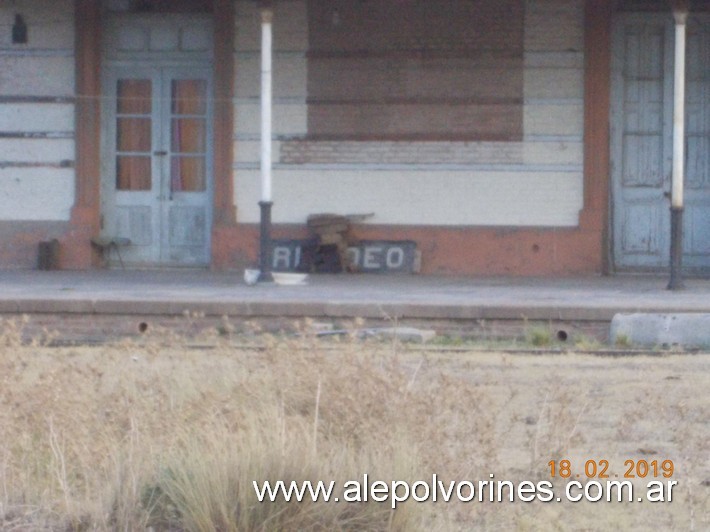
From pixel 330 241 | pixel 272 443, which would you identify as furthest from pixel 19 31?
pixel 272 443

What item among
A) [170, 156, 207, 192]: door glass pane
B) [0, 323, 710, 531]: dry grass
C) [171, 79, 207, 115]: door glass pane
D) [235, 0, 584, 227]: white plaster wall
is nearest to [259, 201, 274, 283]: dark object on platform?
[235, 0, 584, 227]: white plaster wall

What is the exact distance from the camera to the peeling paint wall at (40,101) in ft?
56.4

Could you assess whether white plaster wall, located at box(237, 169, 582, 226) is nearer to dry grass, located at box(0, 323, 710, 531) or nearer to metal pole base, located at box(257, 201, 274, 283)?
metal pole base, located at box(257, 201, 274, 283)

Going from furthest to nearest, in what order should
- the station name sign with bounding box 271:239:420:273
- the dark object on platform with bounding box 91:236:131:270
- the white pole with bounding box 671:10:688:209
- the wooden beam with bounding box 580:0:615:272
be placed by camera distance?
1. the dark object on platform with bounding box 91:236:131:270
2. the station name sign with bounding box 271:239:420:273
3. the wooden beam with bounding box 580:0:615:272
4. the white pole with bounding box 671:10:688:209

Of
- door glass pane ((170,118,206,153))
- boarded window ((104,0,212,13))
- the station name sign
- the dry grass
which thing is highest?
boarded window ((104,0,212,13))

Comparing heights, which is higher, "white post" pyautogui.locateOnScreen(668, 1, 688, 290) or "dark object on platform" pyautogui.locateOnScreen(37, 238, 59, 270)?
"white post" pyautogui.locateOnScreen(668, 1, 688, 290)

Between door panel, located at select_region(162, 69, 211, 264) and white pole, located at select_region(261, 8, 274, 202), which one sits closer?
white pole, located at select_region(261, 8, 274, 202)

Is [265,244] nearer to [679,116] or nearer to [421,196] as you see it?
[421,196]

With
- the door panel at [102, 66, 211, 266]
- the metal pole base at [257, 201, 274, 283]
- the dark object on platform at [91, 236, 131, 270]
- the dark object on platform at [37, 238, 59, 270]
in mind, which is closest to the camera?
the metal pole base at [257, 201, 274, 283]

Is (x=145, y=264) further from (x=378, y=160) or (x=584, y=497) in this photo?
(x=584, y=497)

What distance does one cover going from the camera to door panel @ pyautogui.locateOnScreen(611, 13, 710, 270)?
16547mm

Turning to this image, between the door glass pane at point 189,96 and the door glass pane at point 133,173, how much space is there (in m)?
0.71

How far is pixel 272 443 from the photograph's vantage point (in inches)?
238

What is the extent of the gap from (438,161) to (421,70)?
3.41 feet
